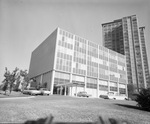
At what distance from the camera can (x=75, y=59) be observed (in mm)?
40250

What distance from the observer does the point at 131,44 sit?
290ft

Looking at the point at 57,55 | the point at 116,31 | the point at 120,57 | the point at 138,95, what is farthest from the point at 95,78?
the point at 116,31

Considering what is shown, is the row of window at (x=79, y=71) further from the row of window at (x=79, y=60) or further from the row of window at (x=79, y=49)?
the row of window at (x=79, y=49)

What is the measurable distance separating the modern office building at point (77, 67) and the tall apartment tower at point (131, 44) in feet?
112

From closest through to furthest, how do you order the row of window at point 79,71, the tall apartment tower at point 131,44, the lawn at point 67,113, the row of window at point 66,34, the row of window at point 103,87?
1. the lawn at point 67,113
2. the row of window at point 79,71
3. the row of window at point 66,34
4. the row of window at point 103,87
5. the tall apartment tower at point 131,44

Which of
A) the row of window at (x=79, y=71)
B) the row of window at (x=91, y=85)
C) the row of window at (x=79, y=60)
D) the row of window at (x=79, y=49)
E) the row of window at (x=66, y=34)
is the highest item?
the row of window at (x=66, y=34)

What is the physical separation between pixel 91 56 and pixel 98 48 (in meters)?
6.58

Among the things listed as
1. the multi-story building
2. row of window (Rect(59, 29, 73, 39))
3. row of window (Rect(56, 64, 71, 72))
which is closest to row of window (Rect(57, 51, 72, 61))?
row of window (Rect(56, 64, 71, 72))

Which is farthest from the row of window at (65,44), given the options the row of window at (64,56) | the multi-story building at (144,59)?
the multi-story building at (144,59)

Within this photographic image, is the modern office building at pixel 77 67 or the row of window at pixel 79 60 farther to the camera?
the row of window at pixel 79 60

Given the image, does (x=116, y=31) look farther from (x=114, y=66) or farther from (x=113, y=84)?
(x=113, y=84)

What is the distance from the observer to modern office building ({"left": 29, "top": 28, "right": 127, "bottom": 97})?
35594mm

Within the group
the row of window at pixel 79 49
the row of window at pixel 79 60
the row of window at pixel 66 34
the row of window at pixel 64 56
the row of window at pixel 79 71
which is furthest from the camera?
the row of window at pixel 79 49

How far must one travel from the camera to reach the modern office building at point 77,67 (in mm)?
35594
